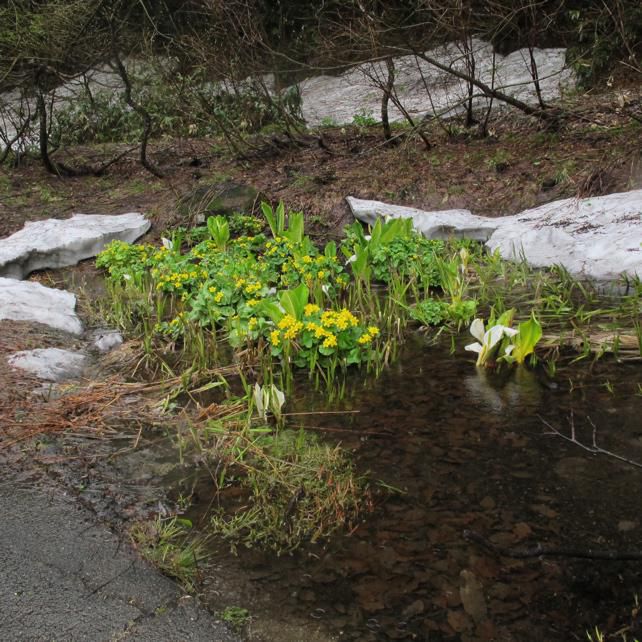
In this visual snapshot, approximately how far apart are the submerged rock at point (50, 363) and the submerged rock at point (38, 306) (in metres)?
0.66

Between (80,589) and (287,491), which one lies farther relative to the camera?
(287,491)

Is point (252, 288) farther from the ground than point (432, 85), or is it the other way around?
point (432, 85)

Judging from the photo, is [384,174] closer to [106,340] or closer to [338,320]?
[106,340]

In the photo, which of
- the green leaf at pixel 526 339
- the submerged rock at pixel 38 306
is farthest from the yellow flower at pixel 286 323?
the submerged rock at pixel 38 306

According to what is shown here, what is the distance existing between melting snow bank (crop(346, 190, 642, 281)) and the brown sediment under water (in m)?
1.86

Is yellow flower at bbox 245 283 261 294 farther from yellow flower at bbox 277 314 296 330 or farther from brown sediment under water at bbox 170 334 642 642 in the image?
brown sediment under water at bbox 170 334 642 642

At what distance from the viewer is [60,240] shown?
6711 mm

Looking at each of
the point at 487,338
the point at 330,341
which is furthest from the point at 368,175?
the point at 330,341

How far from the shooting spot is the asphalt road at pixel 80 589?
178 cm

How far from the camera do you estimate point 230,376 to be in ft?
12.2

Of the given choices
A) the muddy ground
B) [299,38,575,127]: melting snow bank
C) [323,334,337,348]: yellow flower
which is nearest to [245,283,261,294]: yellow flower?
[323,334,337,348]: yellow flower

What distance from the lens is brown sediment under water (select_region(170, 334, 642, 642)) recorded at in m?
1.86

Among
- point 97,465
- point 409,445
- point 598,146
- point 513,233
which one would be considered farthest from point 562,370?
point 598,146

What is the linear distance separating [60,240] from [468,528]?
5.61 m
